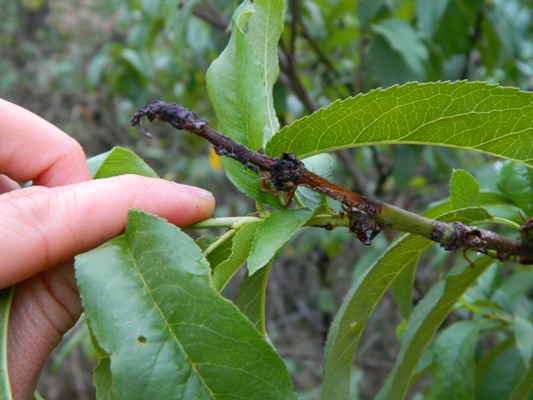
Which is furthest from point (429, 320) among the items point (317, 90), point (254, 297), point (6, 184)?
point (317, 90)

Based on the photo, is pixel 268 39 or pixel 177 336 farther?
pixel 268 39

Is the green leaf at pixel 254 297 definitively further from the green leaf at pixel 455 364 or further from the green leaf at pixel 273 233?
the green leaf at pixel 455 364

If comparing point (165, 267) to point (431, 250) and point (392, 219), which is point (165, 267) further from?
point (431, 250)

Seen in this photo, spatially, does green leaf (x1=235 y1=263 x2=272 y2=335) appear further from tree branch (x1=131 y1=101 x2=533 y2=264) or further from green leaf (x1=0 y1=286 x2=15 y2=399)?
green leaf (x1=0 y1=286 x2=15 y2=399)

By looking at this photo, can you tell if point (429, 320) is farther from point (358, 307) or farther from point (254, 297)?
point (254, 297)

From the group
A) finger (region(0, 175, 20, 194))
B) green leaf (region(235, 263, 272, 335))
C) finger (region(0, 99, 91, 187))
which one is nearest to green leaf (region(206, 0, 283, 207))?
green leaf (region(235, 263, 272, 335))

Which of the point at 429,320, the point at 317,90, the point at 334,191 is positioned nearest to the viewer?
the point at 334,191

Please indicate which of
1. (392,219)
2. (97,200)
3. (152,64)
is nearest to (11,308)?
(97,200)
